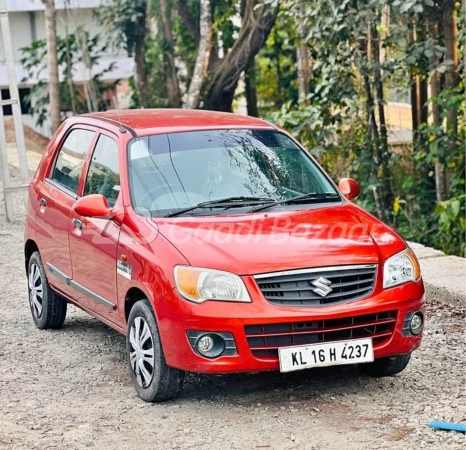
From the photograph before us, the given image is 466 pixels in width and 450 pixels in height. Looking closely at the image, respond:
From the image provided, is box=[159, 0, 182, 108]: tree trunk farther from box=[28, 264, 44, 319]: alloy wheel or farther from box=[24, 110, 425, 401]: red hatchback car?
box=[24, 110, 425, 401]: red hatchback car

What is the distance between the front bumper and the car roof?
5.34ft

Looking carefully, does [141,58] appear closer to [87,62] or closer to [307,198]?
[87,62]

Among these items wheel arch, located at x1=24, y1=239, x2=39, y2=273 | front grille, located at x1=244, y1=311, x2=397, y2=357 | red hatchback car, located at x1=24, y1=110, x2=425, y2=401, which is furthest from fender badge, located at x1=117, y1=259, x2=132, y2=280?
wheel arch, located at x1=24, y1=239, x2=39, y2=273

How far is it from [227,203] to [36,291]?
244cm

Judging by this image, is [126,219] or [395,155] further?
[395,155]

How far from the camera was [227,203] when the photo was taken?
684cm

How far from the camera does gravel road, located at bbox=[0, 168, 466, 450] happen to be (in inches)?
225

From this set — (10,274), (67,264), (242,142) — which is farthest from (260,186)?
(10,274)

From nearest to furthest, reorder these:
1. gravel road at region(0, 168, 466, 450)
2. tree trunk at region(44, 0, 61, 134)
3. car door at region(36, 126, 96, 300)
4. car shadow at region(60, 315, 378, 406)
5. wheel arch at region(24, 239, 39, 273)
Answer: gravel road at region(0, 168, 466, 450)
car shadow at region(60, 315, 378, 406)
car door at region(36, 126, 96, 300)
wheel arch at region(24, 239, 39, 273)
tree trunk at region(44, 0, 61, 134)

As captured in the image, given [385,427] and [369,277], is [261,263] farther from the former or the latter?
[385,427]

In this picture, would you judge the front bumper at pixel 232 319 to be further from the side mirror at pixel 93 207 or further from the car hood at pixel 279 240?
the side mirror at pixel 93 207

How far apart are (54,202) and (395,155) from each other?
801 centimetres

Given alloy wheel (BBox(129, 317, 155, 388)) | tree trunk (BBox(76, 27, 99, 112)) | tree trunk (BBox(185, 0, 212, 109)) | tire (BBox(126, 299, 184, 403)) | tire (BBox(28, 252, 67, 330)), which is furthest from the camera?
tree trunk (BBox(76, 27, 99, 112))

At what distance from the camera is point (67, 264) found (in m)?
7.79
